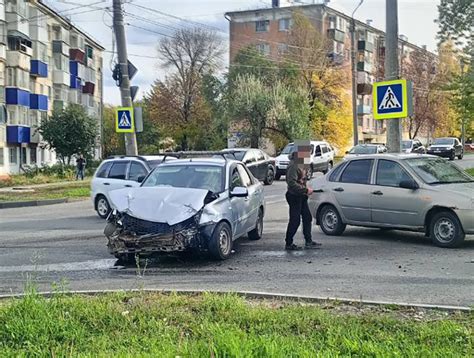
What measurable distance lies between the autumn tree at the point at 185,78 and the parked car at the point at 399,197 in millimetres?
46406

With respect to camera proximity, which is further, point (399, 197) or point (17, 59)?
point (17, 59)

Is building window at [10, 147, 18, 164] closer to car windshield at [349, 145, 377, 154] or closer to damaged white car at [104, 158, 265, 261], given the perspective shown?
car windshield at [349, 145, 377, 154]

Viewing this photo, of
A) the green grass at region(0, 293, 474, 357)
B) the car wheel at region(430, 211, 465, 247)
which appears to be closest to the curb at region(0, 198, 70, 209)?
the car wheel at region(430, 211, 465, 247)

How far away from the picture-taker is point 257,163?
83.4 ft

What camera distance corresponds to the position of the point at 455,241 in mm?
9445

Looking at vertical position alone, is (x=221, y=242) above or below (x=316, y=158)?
below

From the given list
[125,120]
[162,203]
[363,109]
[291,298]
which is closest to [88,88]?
[363,109]

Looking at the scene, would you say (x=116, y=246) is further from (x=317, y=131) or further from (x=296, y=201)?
(x=317, y=131)

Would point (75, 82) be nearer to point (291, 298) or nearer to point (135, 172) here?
point (135, 172)

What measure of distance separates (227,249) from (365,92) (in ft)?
211

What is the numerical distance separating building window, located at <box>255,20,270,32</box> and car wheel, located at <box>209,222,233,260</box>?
64.0m

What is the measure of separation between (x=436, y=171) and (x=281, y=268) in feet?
12.7

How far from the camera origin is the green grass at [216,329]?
439 centimetres

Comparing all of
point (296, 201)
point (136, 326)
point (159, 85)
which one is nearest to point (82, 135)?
point (159, 85)
